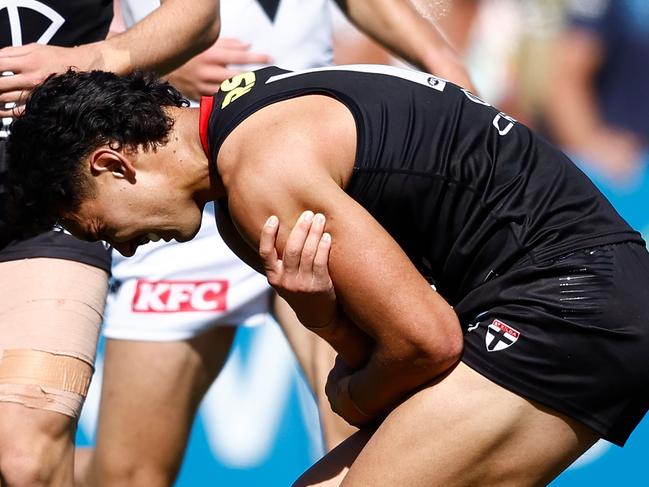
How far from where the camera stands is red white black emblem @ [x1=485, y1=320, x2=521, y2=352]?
257 centimetres

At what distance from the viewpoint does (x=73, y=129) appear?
8.87 ft

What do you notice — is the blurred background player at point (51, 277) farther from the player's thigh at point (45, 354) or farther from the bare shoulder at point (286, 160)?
the bare shoulder at point (286, 160)

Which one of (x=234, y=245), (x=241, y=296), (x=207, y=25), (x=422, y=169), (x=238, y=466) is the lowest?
(x=238, y=466)

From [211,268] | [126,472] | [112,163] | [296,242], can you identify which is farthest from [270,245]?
[126,472]

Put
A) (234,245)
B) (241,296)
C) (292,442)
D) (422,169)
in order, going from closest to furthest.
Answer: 1. (422,169)
2. (234,245)
3. (241,296)
4. (292,442)

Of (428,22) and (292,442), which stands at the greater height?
(428,22)

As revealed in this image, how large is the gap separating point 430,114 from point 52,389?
133cm

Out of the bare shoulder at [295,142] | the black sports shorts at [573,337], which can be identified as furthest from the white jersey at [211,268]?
the black sports shorts at [573,337]

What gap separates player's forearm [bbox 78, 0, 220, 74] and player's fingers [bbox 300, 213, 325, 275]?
→ 991mm

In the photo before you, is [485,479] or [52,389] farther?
[52,389]

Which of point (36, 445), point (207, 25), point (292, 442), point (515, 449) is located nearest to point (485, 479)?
point (515, 449)

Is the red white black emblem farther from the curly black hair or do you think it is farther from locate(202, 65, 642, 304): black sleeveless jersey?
the curly black hair

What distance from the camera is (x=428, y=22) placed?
4160 mm

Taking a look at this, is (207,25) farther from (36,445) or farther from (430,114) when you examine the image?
(36,445)
